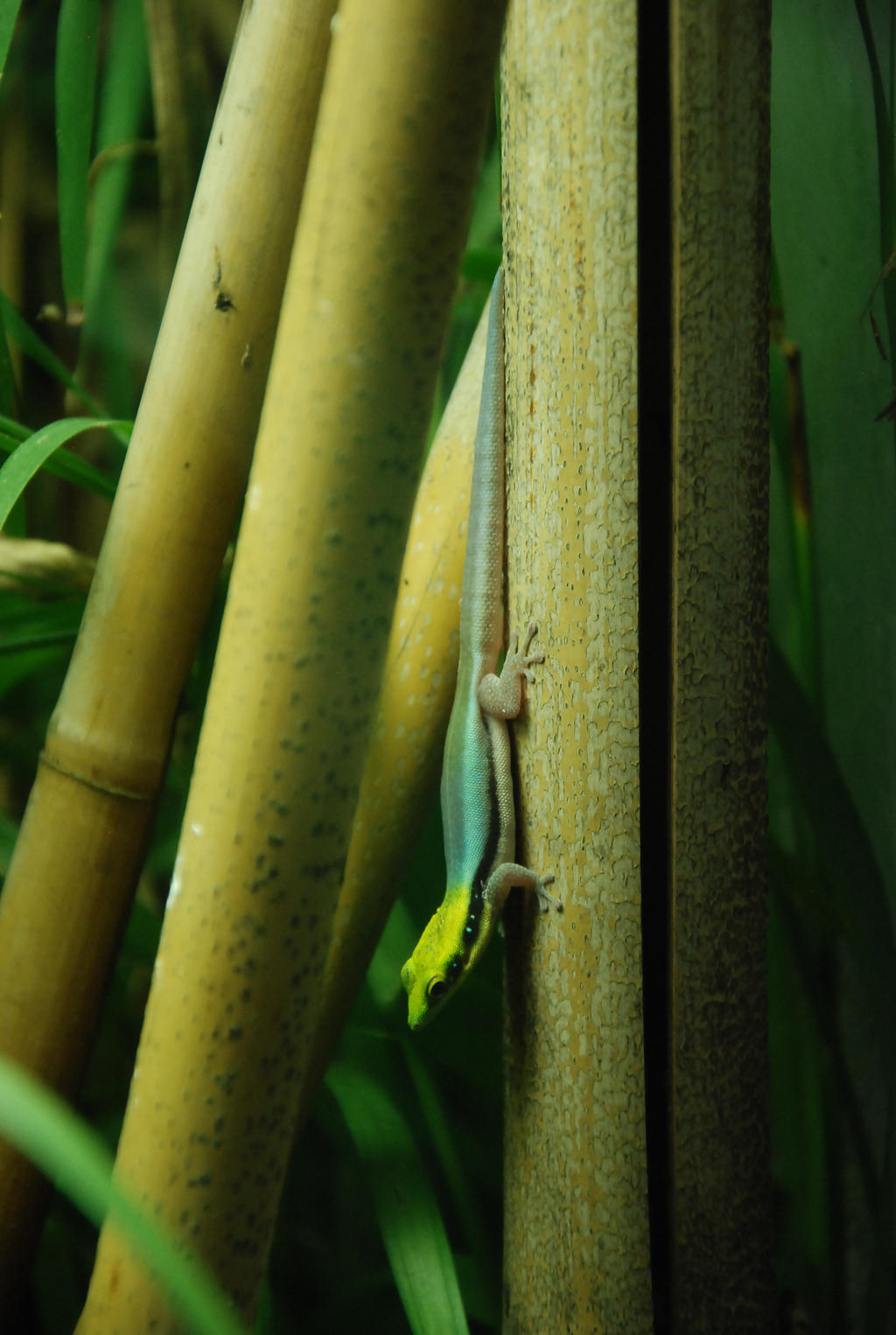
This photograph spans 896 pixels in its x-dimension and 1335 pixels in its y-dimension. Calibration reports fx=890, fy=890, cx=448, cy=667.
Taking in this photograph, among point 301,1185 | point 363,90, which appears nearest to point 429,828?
point 301,1185

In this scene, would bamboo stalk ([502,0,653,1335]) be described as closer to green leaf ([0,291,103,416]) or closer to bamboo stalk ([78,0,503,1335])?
bamboo stalk ([78,0,503,1335])

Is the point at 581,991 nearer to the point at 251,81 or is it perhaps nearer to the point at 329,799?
the point at 329,799

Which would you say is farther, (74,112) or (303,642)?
(74,112)

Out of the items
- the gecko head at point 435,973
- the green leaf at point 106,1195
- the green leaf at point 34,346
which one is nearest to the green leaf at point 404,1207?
the gecko head at point 435,973

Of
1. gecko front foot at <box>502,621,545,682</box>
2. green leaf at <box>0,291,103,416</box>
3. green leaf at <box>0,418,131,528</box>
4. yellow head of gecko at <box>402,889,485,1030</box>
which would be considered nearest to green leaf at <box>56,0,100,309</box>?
green leaf at <box>0,291,103,416</box>

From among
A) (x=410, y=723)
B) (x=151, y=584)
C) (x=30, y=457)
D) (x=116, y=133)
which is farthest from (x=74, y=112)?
(x=410, y=723)

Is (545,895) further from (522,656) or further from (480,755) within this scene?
(480,755)

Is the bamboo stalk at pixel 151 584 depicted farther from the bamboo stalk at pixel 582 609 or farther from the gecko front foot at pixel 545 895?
the gecko front foot at pixel 545 895
